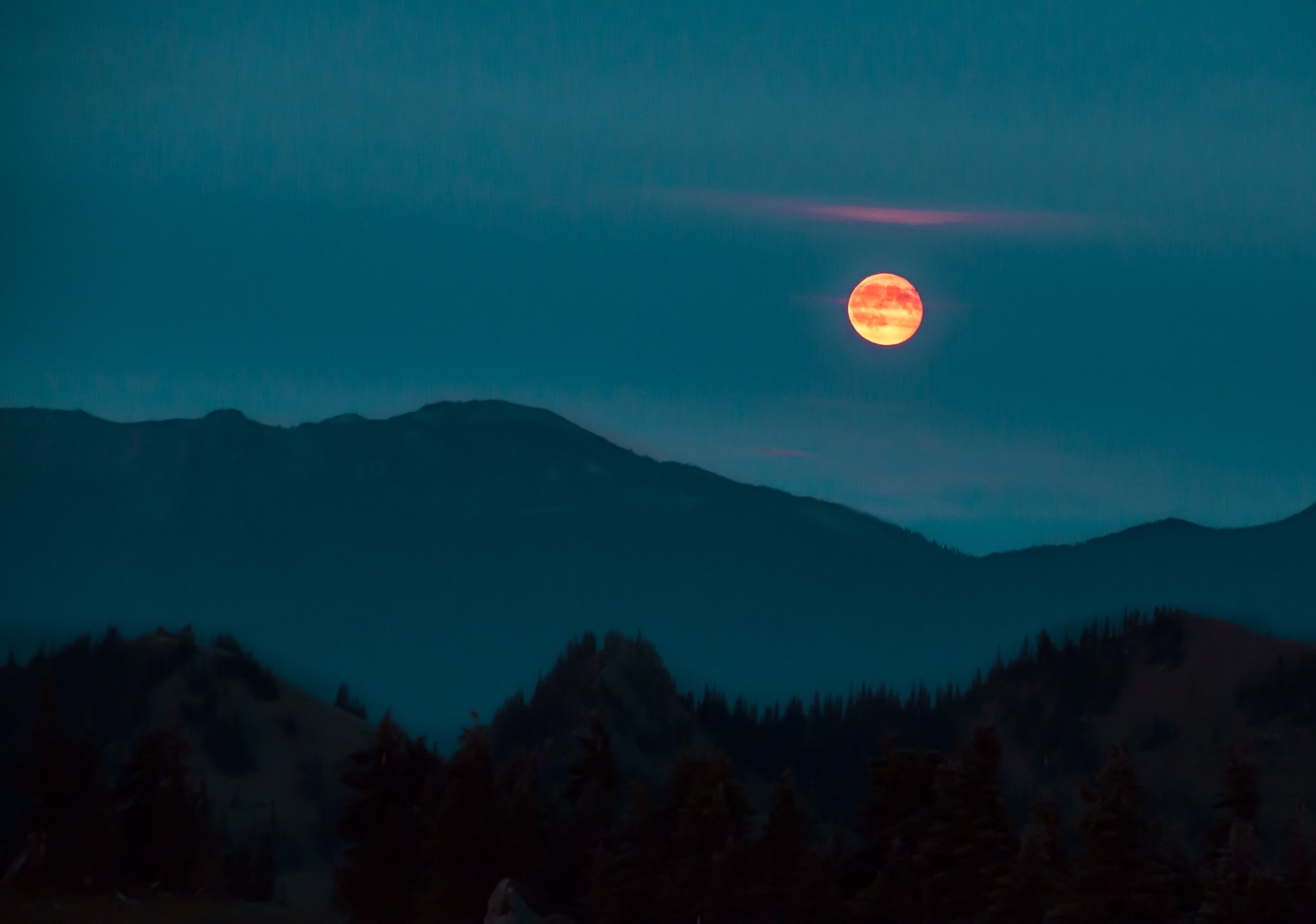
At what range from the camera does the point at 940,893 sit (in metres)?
47.2

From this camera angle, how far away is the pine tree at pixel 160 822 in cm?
5516

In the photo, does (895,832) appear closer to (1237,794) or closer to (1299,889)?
(1299,889)

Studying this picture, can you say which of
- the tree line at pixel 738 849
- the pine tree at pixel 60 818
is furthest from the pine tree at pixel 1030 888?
the pine tree at pixel 60 818

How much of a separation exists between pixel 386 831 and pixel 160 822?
8.58 m

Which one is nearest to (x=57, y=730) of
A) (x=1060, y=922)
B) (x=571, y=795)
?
(x=571, y=795)

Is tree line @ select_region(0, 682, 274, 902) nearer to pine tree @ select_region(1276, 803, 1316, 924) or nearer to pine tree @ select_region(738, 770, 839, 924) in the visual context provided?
pine tree @ select_region(738, 770, 839, 924)

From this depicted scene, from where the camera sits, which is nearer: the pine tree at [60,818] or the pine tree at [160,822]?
the pine tree at [60,818]

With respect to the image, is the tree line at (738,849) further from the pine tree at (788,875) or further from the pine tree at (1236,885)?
the pine tree at (1236,885)

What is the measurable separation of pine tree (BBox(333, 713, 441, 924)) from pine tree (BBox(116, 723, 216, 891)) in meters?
6.12

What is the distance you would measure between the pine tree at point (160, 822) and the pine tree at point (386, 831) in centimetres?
612

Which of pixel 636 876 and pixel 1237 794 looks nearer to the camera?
pixel 636 876

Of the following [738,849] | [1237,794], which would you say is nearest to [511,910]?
[738,849]

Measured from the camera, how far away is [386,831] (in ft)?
170

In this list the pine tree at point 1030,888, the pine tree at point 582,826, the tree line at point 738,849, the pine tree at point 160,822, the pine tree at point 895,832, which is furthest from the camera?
the pine tree at point 582,826
